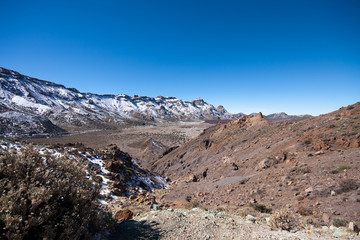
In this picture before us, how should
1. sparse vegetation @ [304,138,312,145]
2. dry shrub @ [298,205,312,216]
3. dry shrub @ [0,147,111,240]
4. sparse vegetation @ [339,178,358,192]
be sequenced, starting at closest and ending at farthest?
dry shrub @ [0,147,111,240], dry shrub @ [298,205,312,216], sparse vegetation @ [339,178,358,192], sparse vegetation @ [304,138,312,145]

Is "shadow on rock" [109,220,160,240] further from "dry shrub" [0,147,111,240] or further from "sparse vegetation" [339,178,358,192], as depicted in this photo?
"sparse vegetation" [339,178,358,192]

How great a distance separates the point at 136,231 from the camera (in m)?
4.25

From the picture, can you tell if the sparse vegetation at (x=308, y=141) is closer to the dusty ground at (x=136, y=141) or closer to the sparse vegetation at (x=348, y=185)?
the sparse vegetation at (x=348, y=185)

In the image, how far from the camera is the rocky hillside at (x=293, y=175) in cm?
631

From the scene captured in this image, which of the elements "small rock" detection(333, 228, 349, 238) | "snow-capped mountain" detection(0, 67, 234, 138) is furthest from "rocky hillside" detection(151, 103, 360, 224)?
"snow-capped mountain" detection(0, 67, 234, 138)

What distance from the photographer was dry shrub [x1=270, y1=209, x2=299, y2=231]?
15.4ft

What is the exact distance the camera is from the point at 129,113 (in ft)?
532

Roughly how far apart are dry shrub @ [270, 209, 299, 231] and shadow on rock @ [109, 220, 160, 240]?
3.29 m

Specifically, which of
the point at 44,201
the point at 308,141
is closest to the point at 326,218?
the point at 44,201

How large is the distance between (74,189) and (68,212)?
428mm

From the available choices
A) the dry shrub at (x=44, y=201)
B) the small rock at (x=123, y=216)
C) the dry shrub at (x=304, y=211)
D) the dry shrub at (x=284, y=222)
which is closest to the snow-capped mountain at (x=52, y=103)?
the small rock at (x=123, y=216)

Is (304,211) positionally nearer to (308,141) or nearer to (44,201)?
(44,201)

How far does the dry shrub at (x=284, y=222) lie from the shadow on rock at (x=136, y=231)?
10.8 feet

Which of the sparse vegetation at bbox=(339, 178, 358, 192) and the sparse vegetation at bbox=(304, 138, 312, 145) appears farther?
the sparse vegetation at bbox=(304, 138, 312, 145)
